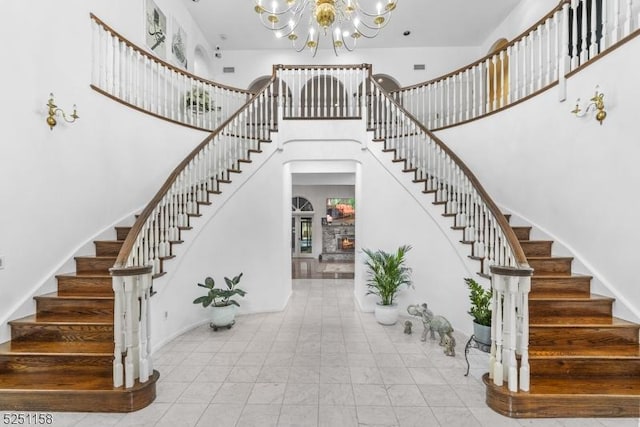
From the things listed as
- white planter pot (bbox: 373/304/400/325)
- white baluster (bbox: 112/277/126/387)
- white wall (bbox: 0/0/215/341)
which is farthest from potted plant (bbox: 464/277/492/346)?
white wall (bbox: 0/0/215/341)

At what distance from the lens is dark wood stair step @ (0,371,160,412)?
7.88ft

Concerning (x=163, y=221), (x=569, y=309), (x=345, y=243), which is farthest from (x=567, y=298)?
(x=345, y=243)

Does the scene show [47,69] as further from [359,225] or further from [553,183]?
[553,183]

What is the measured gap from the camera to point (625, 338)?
277 centimetres

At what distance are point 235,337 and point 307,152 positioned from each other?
3.25 metres

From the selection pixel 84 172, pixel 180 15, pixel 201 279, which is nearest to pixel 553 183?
pixel 201 279

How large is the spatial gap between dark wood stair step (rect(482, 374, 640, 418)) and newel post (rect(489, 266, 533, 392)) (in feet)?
0.28

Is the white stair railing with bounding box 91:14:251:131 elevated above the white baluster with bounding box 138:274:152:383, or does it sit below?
above

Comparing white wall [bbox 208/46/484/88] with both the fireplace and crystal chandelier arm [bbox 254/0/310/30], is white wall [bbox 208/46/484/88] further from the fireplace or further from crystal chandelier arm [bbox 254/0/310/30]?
the fireplace

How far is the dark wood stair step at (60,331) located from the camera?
2803mm

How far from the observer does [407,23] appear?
272 inches

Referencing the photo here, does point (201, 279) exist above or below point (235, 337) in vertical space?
above

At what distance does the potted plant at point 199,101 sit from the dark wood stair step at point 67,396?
13.5ft

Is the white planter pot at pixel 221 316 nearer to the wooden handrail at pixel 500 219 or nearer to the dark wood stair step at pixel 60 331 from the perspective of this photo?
the dark wood stair step at pixel 60 331
